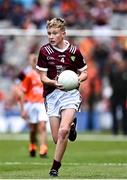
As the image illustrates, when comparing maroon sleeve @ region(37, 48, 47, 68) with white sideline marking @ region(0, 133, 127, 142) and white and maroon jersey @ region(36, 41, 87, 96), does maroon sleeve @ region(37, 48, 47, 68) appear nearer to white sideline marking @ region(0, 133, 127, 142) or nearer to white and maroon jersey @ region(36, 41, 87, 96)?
white and maroon jersey @ region(36, 41, 87, 96)

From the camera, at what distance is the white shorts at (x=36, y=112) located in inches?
731

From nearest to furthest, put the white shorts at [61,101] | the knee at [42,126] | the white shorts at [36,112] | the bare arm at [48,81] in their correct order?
the bare arm at [48,81] → the white shorts at [61,101] → the knee at [42,126] → the white shorts at [36,112]

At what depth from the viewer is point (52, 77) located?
12391mm

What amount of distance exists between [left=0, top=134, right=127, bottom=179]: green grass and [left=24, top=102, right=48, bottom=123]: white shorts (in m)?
0.89

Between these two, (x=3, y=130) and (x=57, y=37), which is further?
(x=3, y=130)

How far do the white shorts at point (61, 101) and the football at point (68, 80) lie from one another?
200mm

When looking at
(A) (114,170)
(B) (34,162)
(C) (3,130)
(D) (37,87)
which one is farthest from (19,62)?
(A) (114,170)

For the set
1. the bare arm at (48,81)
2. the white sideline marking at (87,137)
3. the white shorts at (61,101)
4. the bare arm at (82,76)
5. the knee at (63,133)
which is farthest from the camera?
the white sideline marking at (87,137)

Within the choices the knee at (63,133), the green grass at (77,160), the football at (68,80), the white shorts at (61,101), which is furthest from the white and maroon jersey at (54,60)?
the green grass at (77,160)

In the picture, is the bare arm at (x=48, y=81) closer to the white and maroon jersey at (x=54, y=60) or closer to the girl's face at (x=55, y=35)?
the white and maroon jersey at (x=54, y=60)

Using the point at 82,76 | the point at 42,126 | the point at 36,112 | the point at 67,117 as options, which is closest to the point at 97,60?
the point at 36,112

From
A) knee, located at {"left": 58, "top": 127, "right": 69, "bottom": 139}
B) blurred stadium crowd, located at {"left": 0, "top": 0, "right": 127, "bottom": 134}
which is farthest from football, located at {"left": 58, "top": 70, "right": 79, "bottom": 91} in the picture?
blurred stadium crowd, located at {"left": 0, "top": 0, "right": 127, "bottom": 134}

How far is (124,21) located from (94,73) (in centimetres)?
239

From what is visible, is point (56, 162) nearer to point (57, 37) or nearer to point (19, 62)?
point (57, 37)
